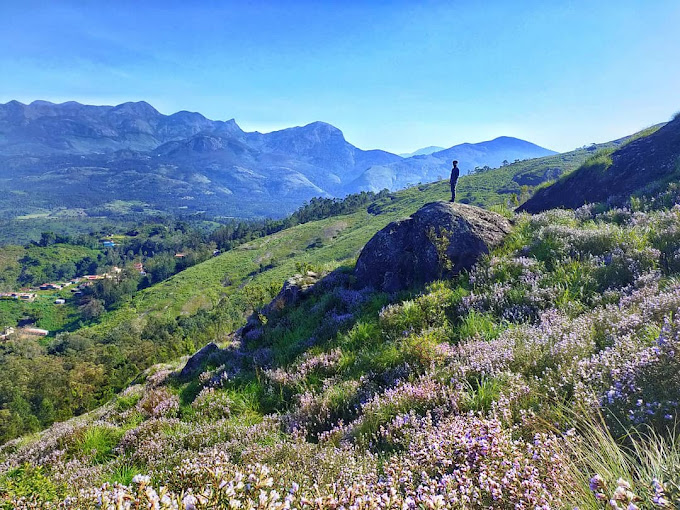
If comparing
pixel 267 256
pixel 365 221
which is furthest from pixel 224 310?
pixel 365 221

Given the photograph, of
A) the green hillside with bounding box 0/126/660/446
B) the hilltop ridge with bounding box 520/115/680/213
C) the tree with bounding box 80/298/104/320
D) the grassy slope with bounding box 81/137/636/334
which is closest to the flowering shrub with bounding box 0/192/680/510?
the green hillside with bounding box 0/126/660/446

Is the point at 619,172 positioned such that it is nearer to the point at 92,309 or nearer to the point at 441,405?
the point at 441,405

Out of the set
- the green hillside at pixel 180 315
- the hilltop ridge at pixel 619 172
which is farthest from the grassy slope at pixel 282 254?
the hilltop ridge at pixel 619 172

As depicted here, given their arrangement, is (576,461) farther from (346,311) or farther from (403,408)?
(346,311)

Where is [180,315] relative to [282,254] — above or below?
below

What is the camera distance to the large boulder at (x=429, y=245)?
10.0m

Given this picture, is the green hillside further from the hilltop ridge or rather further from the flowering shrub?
the flowering shrub

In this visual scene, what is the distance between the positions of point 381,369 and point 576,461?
146 inches

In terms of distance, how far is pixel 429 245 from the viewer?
1059 cm

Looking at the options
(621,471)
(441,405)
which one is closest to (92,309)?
(441,405)

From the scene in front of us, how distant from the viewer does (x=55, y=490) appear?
3.86 meters

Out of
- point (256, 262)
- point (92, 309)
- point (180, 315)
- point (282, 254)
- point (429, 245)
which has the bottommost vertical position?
point (92, 309)

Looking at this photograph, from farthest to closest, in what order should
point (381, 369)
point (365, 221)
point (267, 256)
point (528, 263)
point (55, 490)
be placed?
1. point (365, 221)
2. point (267, 256)
3. point (528, 263)
4. point (381, 369)
5. point (55, 490)

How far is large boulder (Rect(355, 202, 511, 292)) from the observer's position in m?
10.0
